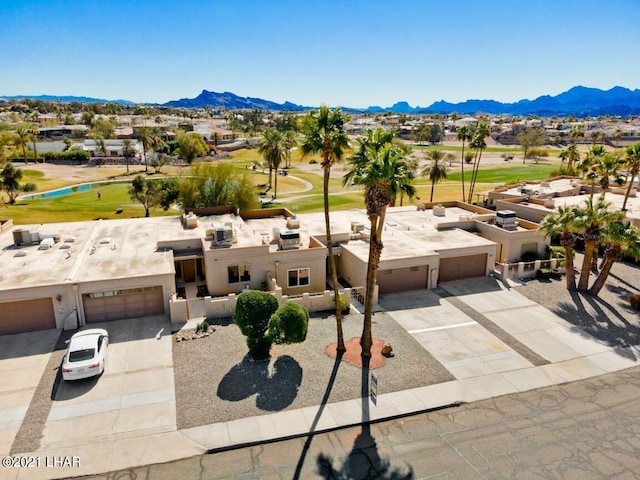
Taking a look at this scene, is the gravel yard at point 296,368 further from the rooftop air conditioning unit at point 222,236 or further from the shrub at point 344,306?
the rooftop air conditioning unit at point 222,236

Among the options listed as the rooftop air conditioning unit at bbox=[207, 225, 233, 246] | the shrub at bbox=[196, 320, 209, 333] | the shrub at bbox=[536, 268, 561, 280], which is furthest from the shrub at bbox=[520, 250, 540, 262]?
the shrub at bbox=[196, 320, 209, 333]

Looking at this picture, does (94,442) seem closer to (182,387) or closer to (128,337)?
(182,387)

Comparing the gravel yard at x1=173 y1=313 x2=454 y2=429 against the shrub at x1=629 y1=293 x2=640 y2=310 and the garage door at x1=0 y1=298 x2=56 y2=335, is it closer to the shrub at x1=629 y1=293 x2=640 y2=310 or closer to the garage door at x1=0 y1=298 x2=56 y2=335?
the garage door at x1=0 y1=298 x2=56 y2=335

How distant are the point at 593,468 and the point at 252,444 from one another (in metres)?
12.1

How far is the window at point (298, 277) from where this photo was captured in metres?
31.0

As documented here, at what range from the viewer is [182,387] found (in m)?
20.3

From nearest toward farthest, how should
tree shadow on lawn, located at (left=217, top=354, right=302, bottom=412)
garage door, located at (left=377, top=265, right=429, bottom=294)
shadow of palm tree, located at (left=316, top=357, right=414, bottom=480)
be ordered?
shadow of palm tree, located at (left=316, top=357, right=414, bottom=480), tree shadow on lawn, located at (left=217, top=354, right=302, bottom=412), garage door, located at (left=377, top=265, right=429, bottom=294)

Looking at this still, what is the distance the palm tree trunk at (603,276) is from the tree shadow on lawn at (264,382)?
21.9 meters

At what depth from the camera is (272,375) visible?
2134cm

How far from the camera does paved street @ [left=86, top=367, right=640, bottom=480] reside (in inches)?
619

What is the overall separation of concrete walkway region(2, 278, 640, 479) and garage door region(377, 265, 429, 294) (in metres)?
0.75

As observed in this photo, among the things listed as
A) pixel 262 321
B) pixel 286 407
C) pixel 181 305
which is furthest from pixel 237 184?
pixel 286 407

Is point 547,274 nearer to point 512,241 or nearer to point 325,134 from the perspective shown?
point 512,241

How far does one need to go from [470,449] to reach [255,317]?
10.7m
